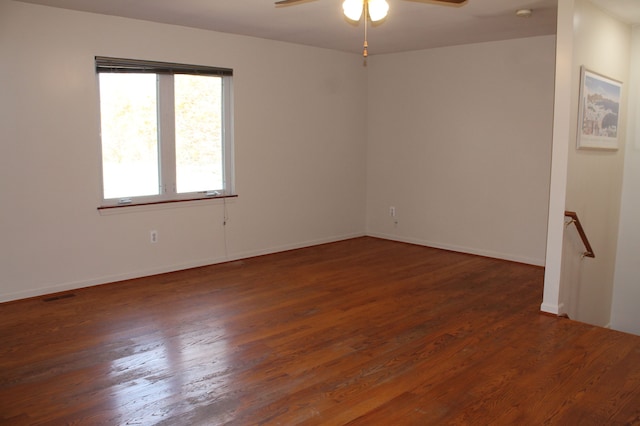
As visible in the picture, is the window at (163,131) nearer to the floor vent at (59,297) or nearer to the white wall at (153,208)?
the white wall at (153,208)

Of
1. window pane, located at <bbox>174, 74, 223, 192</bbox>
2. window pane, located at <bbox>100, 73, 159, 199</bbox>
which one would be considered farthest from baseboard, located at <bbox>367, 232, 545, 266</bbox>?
window pane, located at <bbox>100, 73, 159, 199</bbox>

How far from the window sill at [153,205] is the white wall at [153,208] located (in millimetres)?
23

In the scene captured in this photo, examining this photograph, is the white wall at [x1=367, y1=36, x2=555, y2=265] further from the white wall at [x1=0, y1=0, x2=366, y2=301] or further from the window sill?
the window sill

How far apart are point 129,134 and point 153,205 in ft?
2.43

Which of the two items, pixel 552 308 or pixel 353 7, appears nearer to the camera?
pixel 353 7

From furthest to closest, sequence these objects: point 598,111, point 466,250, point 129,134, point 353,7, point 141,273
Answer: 1. point 466,250
2. point 141,273
3. point 129,134
4. point 598,111
5. point 353,7

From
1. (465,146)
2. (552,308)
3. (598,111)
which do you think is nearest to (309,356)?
(552,308)

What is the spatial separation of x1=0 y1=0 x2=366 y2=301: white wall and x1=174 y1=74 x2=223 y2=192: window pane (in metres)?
0.21

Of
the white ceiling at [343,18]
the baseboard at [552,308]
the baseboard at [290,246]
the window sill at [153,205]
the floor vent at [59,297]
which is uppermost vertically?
the white ceiling at [343,18]

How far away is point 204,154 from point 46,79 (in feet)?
5.61

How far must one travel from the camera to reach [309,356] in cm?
335

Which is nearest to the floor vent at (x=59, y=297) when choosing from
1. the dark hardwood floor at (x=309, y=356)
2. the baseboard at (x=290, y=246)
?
the dark hardwood floor at (x=309, y=356)

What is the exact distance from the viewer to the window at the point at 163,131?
4922 millimetres

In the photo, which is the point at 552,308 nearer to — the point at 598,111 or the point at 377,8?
the point at 598,111
